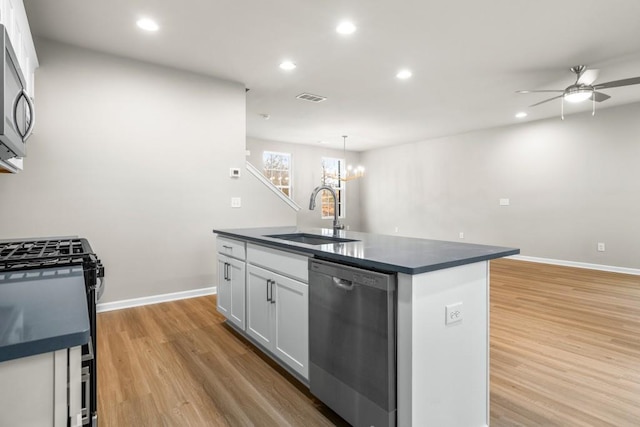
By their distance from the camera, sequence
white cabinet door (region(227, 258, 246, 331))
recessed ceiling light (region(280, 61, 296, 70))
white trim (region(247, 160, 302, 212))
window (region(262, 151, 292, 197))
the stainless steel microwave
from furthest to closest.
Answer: window (region(262, 151, 292, 197))
white trim (region(247, 160, 302, 212))
recessed ceiling light (region(280, 61, 296, 70))
white cabinet door (region(227, 258, 246, 331))
the stainless steel microwave

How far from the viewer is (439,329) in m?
1.42

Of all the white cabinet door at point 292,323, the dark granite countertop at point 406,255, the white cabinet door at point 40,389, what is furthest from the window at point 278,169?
the white cabinet door at point 40,389

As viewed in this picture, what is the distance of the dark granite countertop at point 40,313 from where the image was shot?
617mm

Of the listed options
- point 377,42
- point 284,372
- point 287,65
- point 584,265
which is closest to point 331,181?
point 287,65

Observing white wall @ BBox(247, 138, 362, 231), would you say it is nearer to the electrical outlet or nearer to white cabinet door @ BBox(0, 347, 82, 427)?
the electrical outlet

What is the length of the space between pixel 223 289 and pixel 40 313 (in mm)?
2289

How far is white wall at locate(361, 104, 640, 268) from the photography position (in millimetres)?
5332

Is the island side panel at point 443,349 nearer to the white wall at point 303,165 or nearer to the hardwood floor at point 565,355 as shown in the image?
the hardwood floor at point 565,355

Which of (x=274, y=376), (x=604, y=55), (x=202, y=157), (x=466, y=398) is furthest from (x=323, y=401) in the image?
(x=604, y=55)

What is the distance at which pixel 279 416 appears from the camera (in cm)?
174

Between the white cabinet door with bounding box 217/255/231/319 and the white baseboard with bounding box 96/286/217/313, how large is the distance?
A: 3.42 ft

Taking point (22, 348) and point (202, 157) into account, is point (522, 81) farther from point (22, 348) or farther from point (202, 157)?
point (22, 348)

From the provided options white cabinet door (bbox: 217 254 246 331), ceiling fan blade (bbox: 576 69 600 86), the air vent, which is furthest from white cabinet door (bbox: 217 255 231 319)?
ceiling fan blade (bbox: 576 69 600 86)

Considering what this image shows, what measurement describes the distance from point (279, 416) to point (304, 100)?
446 cm
